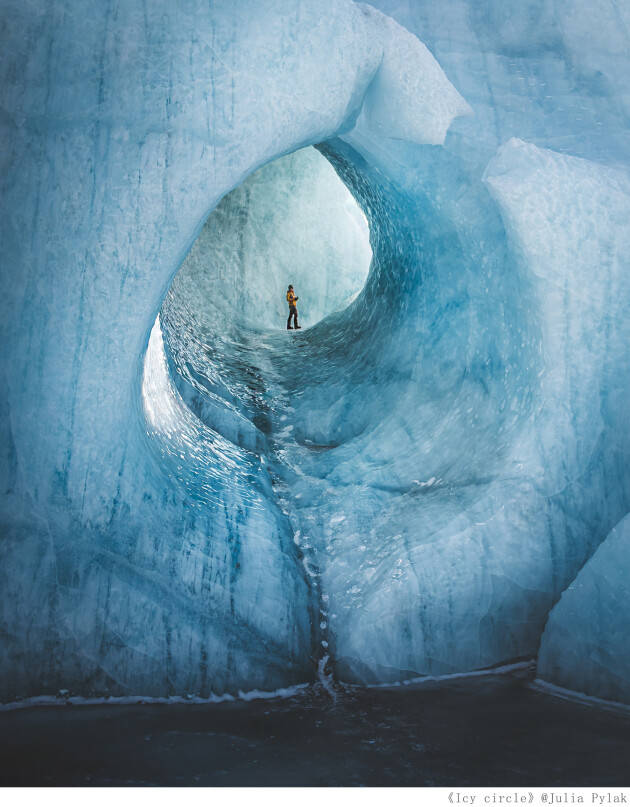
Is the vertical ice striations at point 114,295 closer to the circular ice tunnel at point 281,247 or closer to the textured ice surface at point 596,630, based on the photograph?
the textured ice surface at point 596,630

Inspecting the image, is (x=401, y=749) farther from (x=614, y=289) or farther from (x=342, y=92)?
(x=342, y=92)

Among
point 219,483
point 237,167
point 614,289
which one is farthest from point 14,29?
point 614,289

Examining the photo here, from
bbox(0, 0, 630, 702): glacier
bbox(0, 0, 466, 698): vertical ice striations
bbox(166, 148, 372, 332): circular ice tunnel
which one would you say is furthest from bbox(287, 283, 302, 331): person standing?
bbox(0, 0, 466, 698): vertical ice striations

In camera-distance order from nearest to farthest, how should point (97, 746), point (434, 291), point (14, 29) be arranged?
1. point (97, 746)
2. point (14, 29)
3. point (434, 291)

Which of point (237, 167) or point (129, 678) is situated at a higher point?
point (237, 167)

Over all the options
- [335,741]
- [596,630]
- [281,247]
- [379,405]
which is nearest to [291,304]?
[281,247]

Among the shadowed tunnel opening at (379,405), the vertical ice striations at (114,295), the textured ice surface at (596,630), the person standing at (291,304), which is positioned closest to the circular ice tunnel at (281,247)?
the person standing at (291,304)
